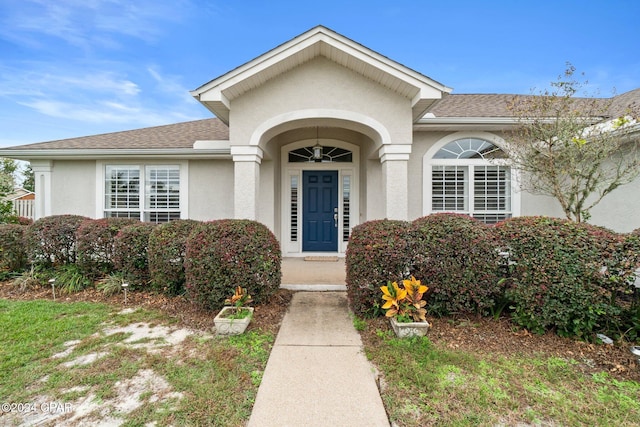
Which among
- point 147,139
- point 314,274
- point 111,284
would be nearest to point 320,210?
point 314,274

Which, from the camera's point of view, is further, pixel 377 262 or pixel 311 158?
pixel 311 158

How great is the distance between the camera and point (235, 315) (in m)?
4.02

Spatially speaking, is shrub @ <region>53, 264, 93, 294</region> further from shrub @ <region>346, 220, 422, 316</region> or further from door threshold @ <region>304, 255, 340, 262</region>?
shrub @ <region>346, 220, 422, 316</region>

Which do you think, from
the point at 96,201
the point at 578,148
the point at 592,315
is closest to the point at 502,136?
the point at 578,148

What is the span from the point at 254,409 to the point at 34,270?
681cm

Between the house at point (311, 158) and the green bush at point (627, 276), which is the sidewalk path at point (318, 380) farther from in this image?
the green bush at point (627, 276)

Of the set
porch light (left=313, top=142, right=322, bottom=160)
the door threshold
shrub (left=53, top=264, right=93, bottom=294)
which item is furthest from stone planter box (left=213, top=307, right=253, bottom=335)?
porch light (left=313, top=142, right=322, bottom=160)

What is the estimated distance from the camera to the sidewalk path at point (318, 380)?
2.42m

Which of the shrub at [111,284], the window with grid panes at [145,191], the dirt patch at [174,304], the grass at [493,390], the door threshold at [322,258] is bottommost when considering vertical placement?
the grass at [493,390]

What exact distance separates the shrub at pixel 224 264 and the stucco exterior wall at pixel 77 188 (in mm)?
5941

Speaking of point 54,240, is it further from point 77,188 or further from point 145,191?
point 77,188

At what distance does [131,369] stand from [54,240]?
474 centimetres

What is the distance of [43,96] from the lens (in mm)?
15836

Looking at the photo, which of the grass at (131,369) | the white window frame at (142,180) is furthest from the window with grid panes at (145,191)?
the grass at (131,369)
